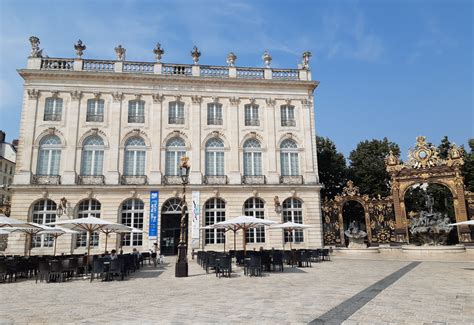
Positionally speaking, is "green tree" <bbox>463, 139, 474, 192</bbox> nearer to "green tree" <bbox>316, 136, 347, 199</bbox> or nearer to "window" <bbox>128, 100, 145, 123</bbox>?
"green tree" <bbox>316, 136, 347, 199</bbox>

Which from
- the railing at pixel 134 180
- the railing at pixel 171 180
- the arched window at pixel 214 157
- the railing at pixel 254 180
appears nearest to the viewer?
the railing at pixel 134 180

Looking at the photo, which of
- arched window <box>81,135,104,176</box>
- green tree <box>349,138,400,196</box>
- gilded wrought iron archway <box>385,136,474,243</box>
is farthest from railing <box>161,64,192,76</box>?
green tree <box>349,138,400,196</box>

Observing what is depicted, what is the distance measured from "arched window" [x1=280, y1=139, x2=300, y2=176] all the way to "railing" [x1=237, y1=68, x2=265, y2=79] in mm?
5798

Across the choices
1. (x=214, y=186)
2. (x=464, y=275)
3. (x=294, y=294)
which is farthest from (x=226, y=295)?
(x=214, y=186)

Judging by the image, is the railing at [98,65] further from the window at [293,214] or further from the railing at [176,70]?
the window at [293,214]

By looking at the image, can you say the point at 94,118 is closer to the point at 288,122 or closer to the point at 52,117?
the point at 52,117

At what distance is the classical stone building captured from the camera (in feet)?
76.9

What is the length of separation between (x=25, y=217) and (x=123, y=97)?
1065 centimetres

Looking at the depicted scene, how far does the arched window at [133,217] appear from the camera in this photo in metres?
23.5

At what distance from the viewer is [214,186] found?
24.6 meters

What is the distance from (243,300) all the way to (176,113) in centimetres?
1976

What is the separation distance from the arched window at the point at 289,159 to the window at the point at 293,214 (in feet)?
7.36

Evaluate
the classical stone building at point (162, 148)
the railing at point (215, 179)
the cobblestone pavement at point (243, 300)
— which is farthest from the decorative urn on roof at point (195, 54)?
the cobblestone pavement at point (243, 300)

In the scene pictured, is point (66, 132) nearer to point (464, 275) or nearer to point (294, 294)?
point (294, 294)
